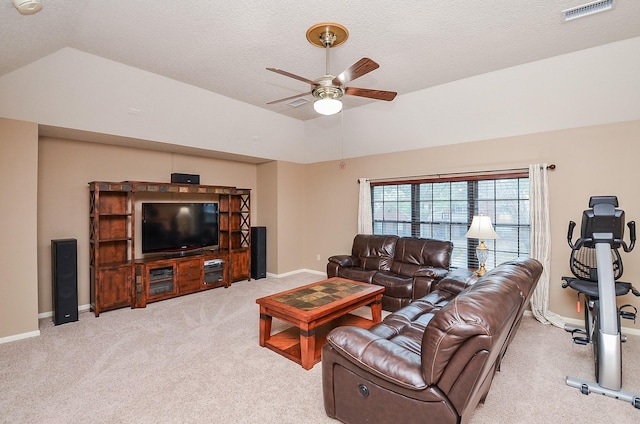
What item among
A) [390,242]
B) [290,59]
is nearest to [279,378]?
[390,242]

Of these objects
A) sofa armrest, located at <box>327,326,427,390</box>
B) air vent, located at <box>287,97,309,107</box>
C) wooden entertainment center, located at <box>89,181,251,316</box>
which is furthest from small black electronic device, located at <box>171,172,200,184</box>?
sofa armrest, located at <box>327,326,427,390</box>

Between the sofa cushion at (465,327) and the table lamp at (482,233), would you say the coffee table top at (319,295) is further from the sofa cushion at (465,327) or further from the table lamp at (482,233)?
the sofa cushion at (465,327)

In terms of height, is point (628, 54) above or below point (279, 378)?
above

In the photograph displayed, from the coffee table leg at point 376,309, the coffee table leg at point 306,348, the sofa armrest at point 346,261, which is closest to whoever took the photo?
the coffee table leg at point 306,348

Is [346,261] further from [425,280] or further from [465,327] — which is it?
[465,327]

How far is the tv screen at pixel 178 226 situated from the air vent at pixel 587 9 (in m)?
5.33

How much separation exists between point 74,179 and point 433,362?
5.10 metres

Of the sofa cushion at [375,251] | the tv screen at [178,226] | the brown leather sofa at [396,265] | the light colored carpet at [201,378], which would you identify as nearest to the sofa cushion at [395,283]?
the brown leather sofa at [396,265]

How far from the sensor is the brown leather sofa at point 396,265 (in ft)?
13.6

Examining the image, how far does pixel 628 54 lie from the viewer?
320 centimetres

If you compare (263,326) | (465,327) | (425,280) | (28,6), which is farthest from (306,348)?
(28,6)

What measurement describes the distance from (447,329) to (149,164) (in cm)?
518

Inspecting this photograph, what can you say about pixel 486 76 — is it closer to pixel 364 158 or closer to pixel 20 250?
pixel 364 158

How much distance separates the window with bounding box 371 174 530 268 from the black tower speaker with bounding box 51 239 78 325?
4.65 meters
